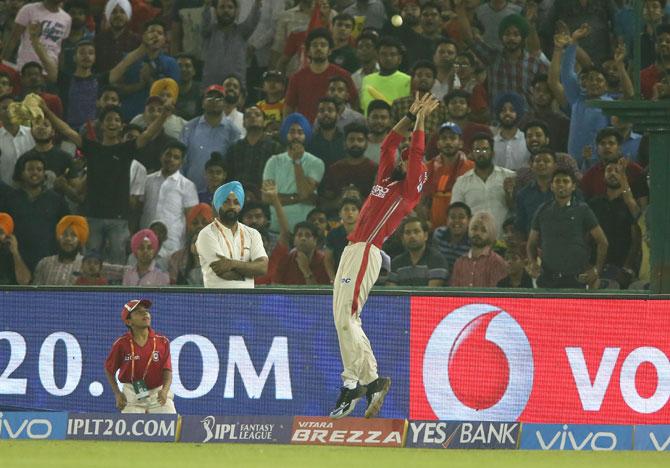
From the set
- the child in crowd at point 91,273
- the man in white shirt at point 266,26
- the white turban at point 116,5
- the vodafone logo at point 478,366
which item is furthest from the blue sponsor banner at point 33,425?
the white turban at point 116,5

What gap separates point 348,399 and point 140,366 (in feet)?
6.65

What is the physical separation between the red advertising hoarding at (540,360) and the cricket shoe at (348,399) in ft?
3.79

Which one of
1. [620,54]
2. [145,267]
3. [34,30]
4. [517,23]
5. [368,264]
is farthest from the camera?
[34,30]

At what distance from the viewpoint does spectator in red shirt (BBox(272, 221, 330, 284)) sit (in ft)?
55.9

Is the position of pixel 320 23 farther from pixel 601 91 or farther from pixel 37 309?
pixel 37 309

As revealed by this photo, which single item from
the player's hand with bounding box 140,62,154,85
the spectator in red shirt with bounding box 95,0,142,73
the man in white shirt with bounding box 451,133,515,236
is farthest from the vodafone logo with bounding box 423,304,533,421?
the spectator in red shirt with bounding box 95,0,142,73

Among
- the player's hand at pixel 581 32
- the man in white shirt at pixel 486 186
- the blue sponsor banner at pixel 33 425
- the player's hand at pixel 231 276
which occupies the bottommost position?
the blue sponsor banner at pixel 33 425

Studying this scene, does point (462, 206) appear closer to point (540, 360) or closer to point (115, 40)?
point (540, 360)

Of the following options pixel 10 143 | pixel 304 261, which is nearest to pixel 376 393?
pixel 304 261

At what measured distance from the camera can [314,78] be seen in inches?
760

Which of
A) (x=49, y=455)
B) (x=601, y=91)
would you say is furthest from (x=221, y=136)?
(x=49, y=455)

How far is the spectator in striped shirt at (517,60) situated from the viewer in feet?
62.2

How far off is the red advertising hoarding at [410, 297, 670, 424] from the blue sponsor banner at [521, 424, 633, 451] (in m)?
0.35

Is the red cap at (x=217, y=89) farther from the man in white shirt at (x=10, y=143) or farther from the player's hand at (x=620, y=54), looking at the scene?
the player's hand at (x=620, y=54)
